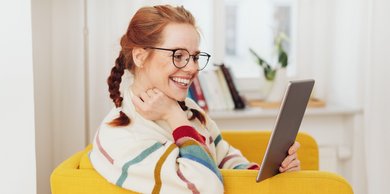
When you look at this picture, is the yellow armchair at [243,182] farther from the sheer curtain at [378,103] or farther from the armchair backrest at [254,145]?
the sheer curtain at [378,103]

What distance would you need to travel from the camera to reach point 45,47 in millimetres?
2244

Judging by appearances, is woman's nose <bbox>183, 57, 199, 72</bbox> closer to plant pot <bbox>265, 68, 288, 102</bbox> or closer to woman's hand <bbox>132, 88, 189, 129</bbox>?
→ woman's hand <bbox>132, 88, 189, 129</bbox>

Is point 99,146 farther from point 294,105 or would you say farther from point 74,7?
point 74,7

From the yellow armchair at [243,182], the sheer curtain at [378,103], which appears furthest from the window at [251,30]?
the yellow armchair at [243,182]

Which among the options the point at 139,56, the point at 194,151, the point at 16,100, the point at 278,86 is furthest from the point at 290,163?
the point at 278,86

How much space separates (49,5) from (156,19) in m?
0.79

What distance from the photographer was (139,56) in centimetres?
169

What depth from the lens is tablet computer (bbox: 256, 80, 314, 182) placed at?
4.77ft

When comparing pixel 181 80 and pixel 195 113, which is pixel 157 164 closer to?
pixel 181 80

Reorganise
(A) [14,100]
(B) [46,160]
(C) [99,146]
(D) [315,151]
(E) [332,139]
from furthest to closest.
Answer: (E) [332,139]
(B) [46,160]
(D) [315,151]
(A) [14,100]
(C) [99,146]

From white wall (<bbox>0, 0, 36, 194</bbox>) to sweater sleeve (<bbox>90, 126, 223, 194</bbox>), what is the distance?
1.02ft

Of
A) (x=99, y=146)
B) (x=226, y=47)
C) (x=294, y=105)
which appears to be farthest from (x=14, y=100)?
(x=226, y=47)

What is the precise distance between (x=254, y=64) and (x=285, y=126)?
5.03 ft

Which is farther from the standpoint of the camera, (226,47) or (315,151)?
(226,47)
